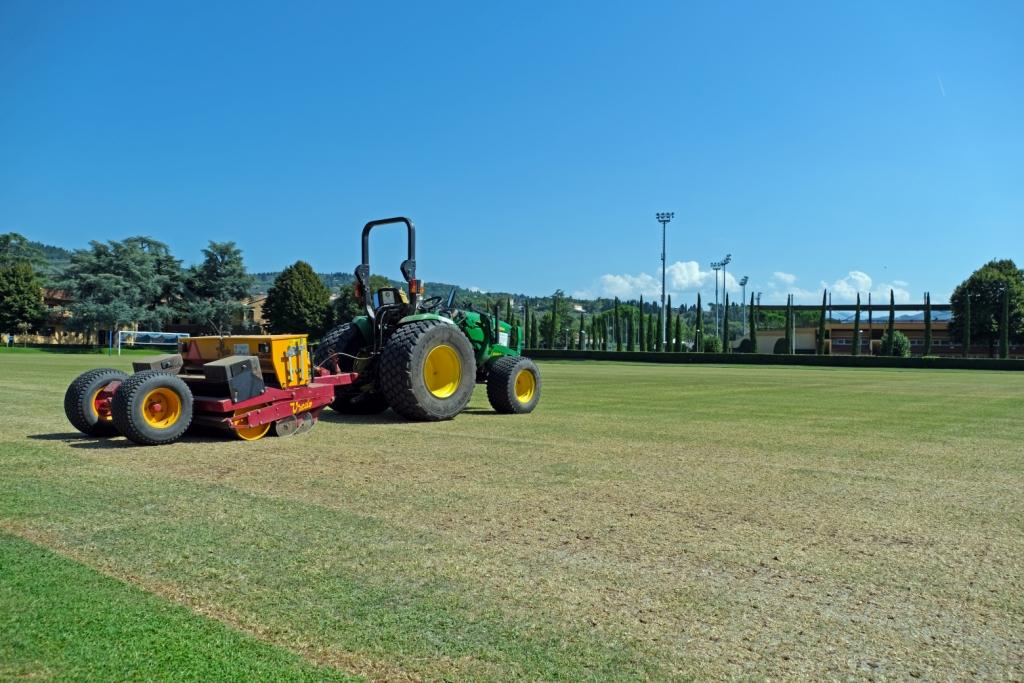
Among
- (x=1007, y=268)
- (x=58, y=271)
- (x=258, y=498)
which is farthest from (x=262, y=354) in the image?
(x=1007, y=268)

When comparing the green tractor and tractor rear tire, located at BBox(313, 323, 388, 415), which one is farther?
tractor rear tire, located at BBox(313, 323, 388, 415)

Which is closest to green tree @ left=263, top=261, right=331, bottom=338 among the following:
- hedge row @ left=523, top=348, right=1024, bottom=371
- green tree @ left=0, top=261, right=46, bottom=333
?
green tree @ left=0, top=261, right=46, bottom=333

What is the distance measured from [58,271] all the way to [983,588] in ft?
314

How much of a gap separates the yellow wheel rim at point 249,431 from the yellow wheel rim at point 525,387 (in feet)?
16.6

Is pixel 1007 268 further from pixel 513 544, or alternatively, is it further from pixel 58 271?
pixel 58 271

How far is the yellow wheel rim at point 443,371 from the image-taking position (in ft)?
37.6

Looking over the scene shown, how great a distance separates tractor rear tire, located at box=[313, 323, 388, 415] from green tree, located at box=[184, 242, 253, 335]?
260 ft

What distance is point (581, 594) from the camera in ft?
12.9

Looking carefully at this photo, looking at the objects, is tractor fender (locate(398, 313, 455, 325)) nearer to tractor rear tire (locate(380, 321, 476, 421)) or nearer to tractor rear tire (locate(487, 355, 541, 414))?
tractor rear tire (locate(380, 321, 476, 421))

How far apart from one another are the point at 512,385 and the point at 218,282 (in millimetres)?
82449

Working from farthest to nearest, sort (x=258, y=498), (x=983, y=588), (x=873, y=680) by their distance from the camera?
1. (x=258, y=498)
2. (x=983, y=588)
3. (x=873, y=680)

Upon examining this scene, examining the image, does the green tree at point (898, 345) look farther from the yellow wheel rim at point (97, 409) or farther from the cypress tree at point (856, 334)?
the yellow wheel rim at point (97, 409)

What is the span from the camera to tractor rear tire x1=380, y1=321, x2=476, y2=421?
1073cm

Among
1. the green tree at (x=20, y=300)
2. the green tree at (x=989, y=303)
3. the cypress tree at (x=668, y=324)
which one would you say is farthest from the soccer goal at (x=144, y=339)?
the green tree at (x=989, y=303)
